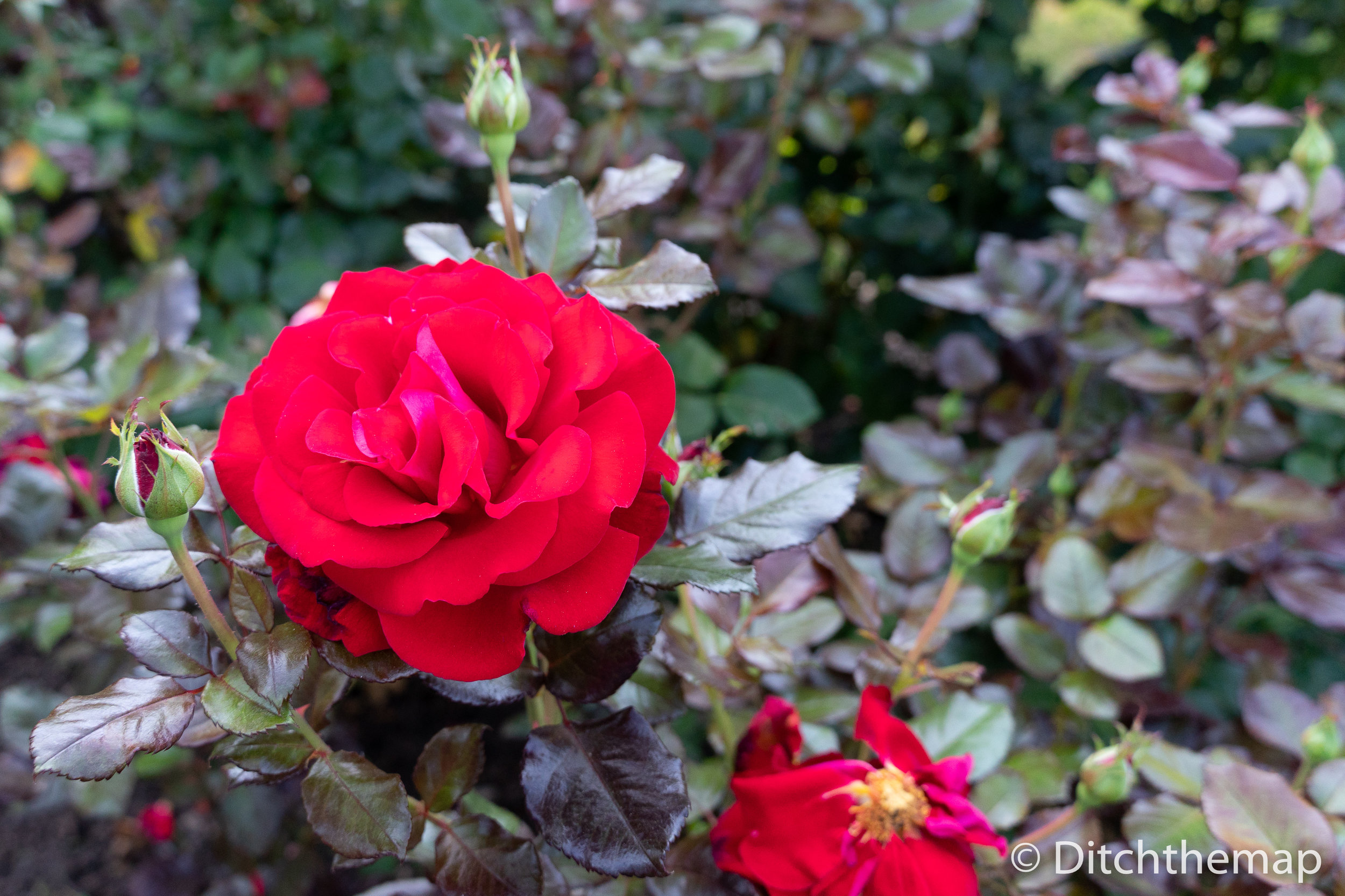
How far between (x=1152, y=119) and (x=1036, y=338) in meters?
0.31

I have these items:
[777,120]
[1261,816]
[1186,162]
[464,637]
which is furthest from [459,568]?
[777,120]

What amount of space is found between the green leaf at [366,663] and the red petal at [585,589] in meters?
0.07

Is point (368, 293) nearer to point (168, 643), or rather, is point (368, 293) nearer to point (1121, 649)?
point (168, 643)

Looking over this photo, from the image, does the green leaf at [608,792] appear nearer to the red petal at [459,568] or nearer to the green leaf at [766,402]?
the red petal at [459,568]

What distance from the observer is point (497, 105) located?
532mm

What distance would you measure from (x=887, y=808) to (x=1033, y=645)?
0.40m

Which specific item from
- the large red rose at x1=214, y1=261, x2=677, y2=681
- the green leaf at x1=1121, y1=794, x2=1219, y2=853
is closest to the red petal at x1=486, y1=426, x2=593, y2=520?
the large red rose at x1=214, y1=261, x2=677, y2=681

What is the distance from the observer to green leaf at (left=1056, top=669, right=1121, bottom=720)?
778mm

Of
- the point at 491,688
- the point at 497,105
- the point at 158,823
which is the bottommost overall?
the point at 158,823

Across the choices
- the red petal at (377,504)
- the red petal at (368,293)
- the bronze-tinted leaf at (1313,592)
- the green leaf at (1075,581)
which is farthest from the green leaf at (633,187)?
the bronze-tinted leaf at (1313,592)

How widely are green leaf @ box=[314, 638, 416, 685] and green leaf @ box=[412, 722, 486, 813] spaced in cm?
13

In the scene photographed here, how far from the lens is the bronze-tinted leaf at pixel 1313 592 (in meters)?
0.87

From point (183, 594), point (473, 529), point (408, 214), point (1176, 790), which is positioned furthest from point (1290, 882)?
point (408, 214)

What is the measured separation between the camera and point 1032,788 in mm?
725
